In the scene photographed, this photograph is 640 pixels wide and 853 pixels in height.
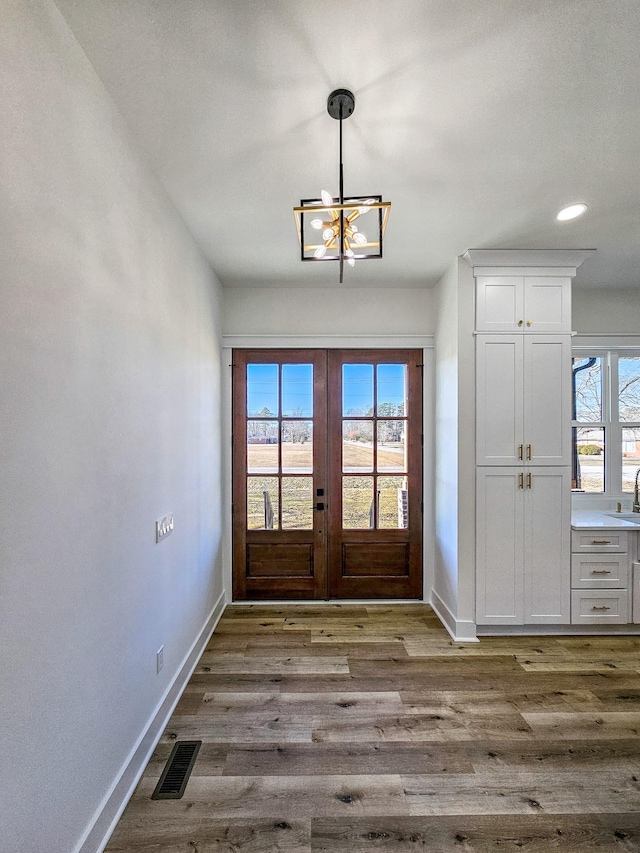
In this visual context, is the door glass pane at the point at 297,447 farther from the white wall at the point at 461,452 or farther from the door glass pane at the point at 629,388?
the door glass pane at the point at 629,388

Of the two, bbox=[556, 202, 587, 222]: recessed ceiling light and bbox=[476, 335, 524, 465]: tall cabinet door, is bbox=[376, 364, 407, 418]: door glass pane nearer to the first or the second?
bbox=[476, 335, 524, 465]: tall cabinet door

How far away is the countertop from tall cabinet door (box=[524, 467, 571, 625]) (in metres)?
0.17

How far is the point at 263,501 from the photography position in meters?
3.70

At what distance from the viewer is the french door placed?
145 inches

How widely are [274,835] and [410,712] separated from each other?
954mm

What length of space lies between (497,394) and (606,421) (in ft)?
5.02

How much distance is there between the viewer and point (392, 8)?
1.28 m

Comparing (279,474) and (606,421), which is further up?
(606,421)

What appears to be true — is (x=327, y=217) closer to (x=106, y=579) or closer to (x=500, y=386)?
(x=500, y=386)

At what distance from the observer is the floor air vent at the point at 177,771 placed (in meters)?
1.72

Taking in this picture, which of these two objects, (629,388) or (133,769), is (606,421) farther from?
(133,769)

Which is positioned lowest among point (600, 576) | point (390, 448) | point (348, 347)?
point (600, 576)

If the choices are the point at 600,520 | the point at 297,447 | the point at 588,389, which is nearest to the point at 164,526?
the point at 297,447

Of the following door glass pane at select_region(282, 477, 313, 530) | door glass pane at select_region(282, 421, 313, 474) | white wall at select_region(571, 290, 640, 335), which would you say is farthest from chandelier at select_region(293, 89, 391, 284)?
white wall at select_region(571, 290, 640, 335)
